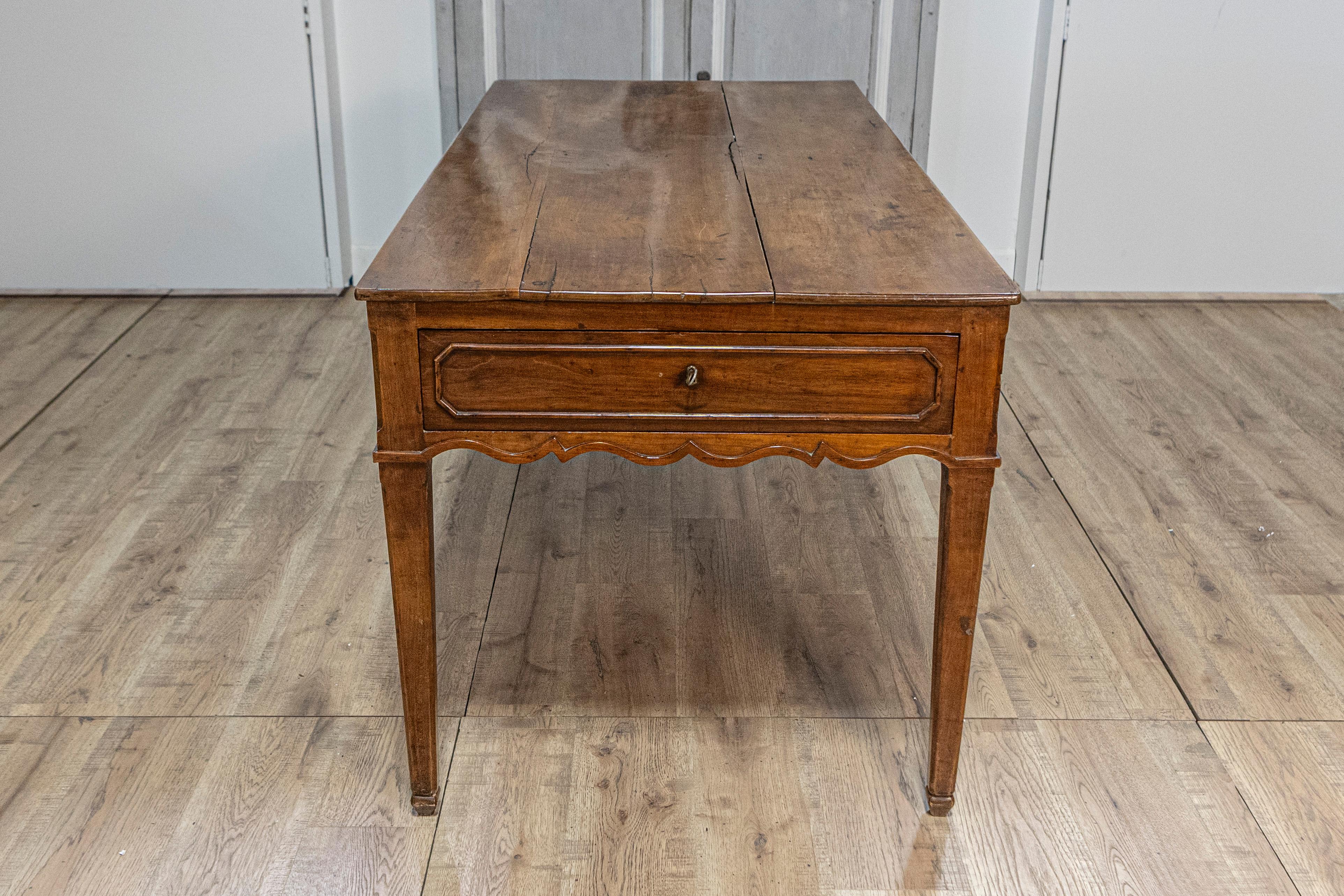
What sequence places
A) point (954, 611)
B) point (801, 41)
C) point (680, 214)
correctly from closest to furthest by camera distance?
1. point (954, 611)
2. point (680, 214)
3. point (801, 41)

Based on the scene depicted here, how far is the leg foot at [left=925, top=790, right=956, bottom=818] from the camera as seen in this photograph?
6.15 ft

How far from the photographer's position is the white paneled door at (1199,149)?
4059 millimetres

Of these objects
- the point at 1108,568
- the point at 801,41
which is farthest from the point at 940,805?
the point at 801,41

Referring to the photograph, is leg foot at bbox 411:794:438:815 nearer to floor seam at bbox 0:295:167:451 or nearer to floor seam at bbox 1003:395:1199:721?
floor seam at bbox 1003:395:1199:721

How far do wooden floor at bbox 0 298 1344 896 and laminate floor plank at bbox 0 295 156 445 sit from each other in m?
0.03

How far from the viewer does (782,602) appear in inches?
96.7

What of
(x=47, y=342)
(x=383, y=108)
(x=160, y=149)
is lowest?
(x=47, y=342)

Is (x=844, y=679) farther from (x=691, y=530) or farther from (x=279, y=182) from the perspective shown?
(x=279, y=182)

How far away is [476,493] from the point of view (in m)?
2.91

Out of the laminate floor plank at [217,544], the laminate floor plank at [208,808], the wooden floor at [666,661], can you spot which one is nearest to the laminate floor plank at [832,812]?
the wooden floor at [666,661]

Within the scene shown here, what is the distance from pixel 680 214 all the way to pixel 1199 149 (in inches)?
114

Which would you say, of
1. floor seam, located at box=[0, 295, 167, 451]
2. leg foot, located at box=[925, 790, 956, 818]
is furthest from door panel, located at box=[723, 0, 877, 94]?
leg foot, located at box=[925, 790, 956, 818]

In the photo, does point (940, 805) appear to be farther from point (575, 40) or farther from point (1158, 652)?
point (575, 40)

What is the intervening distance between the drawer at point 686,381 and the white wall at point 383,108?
8.53ft
